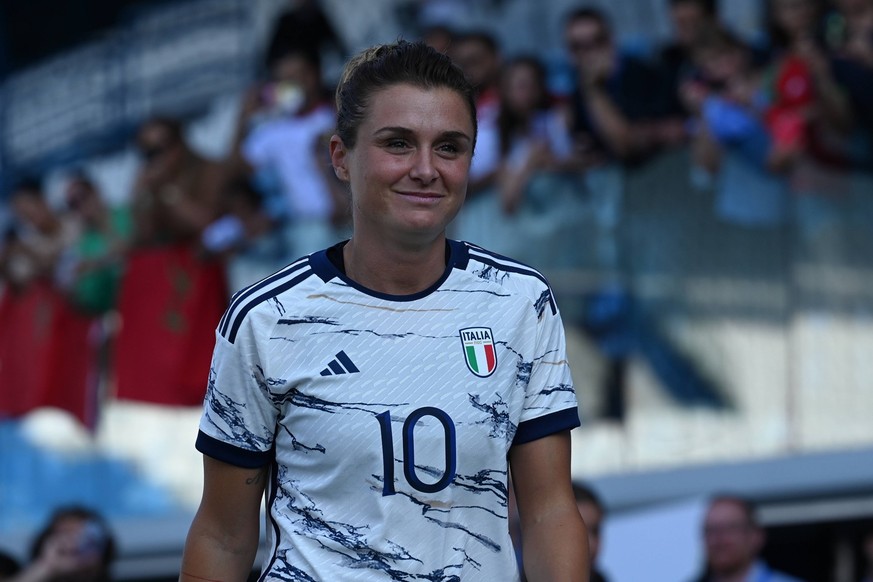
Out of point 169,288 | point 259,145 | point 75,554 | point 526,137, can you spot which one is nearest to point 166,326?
point 169,288

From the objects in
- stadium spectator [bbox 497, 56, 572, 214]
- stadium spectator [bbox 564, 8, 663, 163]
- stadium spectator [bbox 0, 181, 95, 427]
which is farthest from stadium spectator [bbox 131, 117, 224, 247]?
stadium spectator [bbox 564, 8, 663, 163]

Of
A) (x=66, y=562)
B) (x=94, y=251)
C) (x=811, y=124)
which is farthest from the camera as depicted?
(x=94, y=251)

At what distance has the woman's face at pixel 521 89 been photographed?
8.30m

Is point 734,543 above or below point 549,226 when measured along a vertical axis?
below

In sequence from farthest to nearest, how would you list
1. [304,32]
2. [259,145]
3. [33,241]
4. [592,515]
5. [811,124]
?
[33,241], [304,32], [259,145], [811,124], [592,515]

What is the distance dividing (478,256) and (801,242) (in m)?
5.44

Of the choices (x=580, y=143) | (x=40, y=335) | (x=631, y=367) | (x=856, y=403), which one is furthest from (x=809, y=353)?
(x=40, y=335)

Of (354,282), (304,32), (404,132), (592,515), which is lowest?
(592,515)

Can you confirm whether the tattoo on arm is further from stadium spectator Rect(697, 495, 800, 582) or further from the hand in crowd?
stadium spectator Rect(697, 495, 800, 582)

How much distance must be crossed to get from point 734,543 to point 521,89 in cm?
331

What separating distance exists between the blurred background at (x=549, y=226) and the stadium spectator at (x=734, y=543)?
0.44m

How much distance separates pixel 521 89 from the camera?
27.5 feet

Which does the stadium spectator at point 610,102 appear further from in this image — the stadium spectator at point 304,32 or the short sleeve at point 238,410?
the short sleeve at point 238,410

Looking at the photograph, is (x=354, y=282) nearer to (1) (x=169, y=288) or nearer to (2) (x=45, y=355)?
(1) (x=169, y=288)
